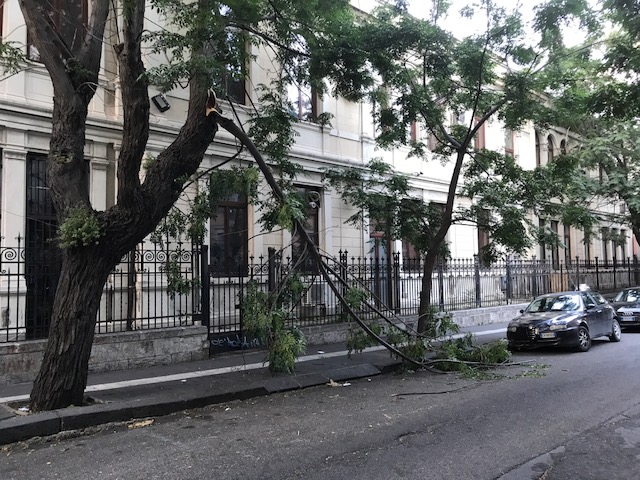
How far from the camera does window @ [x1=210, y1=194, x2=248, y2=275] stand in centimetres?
1381

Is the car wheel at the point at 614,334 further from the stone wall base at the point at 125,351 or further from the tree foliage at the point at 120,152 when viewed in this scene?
the tree foliage at the point at 120,152

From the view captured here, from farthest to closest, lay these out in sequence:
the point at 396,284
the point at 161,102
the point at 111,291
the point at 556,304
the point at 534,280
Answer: the point at 534,280
the point at 396,284
the point at 556,304
the point at 161,102
the point at 111,291

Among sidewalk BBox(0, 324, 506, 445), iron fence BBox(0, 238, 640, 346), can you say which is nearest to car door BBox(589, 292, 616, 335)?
iron fence BBox(0, 238, 640, 346)

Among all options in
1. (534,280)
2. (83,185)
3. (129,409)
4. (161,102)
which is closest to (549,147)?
(534,280)

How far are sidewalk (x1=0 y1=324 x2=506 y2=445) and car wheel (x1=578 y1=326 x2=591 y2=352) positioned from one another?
454 centimetres

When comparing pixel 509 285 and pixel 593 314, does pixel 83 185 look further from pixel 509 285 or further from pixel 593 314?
pixel 509 285

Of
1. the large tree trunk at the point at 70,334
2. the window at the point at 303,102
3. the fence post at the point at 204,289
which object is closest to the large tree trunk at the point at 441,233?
the fence post at the point at 204,289

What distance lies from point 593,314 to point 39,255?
492 inches

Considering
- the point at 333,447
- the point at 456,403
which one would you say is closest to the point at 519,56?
the point at 456,403

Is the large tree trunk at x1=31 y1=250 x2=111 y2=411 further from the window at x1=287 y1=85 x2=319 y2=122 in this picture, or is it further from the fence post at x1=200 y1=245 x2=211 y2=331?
the window at x1=287 y1=85 x2=319 y2=122

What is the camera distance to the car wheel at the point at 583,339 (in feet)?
40.1

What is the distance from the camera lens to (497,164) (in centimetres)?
1299

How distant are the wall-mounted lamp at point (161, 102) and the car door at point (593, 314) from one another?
11.4 meters

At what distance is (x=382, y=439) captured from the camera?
5.89 metres
